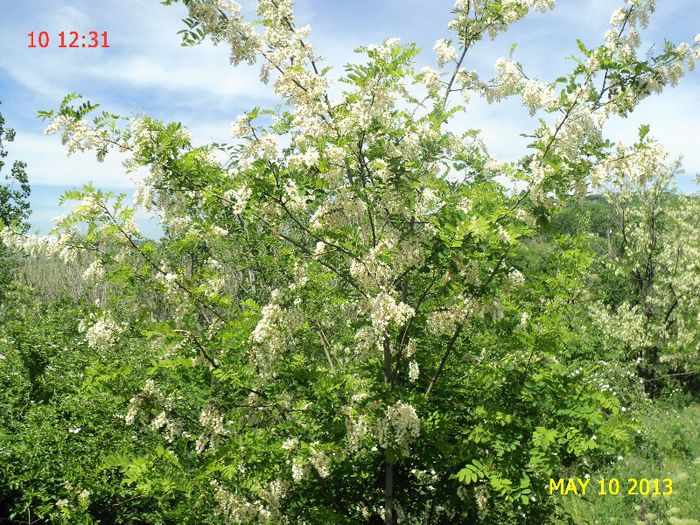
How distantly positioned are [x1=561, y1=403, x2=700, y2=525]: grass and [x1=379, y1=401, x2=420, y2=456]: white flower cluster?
3.06 m

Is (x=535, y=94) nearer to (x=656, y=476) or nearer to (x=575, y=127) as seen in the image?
(x=575, y=127)

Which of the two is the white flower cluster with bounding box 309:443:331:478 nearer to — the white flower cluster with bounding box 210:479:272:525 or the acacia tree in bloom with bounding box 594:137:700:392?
the white flower cluster with bounding box 210:479:272:525

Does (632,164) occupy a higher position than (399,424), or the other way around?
(632,164)

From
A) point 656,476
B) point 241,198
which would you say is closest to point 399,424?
point 241,198

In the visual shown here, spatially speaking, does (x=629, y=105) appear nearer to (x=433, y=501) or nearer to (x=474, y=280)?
(x=474, y=280)

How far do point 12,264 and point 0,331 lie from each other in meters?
16.1

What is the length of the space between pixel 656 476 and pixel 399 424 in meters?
8.14

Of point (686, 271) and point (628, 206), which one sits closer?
point (686, 271)

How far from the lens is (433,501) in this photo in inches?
196

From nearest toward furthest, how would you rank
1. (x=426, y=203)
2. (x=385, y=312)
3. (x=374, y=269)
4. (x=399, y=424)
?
(x=385, y=312) < (x=399, y=424) < (x=374, y=269) < (x=426, y=203)

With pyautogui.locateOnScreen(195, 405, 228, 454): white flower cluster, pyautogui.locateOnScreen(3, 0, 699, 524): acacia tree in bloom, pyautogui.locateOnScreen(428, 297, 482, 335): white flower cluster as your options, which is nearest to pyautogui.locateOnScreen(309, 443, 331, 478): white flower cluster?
pyautogui.locateOnScreen(3, 0, 699, 524): acacia tree in bloom

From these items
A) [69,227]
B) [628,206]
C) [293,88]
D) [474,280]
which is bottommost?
[474,280]

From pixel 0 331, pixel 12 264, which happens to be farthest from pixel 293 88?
pixel 12 264

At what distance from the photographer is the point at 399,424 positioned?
3939mm
